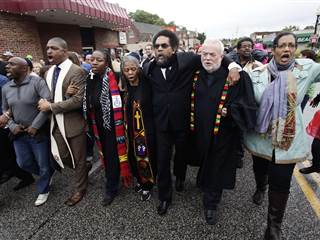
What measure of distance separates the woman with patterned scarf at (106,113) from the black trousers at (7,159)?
1465 mm

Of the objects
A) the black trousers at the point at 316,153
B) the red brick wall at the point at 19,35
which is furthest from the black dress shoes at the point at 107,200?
the red brick wall at the point at 19,35

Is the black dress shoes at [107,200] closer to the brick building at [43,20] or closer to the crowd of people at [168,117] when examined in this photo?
the crowd of people at [168,117]

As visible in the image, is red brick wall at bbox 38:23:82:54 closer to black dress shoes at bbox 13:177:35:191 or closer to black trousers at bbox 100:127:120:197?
black dress shoes at bbox 13:177:35:191

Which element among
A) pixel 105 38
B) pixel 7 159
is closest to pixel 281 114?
pixel 7 159

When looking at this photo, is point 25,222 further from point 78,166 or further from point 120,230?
point 120,230

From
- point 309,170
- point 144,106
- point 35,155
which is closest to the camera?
point 144,106

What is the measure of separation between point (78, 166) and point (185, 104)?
1.69 metres

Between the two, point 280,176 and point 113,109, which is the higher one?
point 113,109

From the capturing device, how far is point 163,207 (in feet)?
9.09

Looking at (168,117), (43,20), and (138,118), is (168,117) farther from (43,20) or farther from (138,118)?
(43,20)

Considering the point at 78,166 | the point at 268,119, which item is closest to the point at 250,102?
the point at 268,119

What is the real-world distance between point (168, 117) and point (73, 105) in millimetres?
1183

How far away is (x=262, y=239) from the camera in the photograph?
228cm

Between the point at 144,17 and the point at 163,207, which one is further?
the point at 144,17
